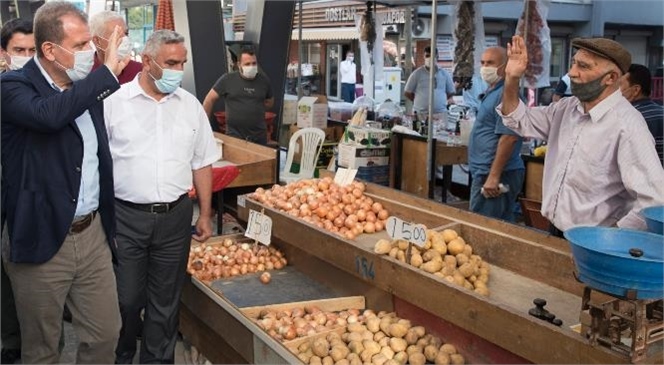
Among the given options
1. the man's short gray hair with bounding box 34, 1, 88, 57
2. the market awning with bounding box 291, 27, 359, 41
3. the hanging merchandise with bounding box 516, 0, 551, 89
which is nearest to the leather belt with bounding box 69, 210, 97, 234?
the man's short gray hair with bounding box 34, 1, 88, 57

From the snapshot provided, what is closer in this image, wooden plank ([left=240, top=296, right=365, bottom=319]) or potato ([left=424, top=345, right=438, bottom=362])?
potato ([left=424, top=345, right=438, bottom=362])

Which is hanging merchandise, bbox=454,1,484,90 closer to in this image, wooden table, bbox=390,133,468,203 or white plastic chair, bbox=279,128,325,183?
wooden table, bbox=390,133,468,203

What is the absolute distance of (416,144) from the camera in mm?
7094

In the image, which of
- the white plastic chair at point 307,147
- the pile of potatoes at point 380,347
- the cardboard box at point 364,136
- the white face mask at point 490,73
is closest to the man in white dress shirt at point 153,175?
the pile of potatoes at point 380,347

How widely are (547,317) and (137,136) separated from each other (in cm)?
214

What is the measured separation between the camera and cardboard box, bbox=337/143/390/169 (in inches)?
267

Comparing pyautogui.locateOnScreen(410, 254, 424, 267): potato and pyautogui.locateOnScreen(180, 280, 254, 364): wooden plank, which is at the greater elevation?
pyautogui.locateOnScreen(410, 254, 424, 267): potato

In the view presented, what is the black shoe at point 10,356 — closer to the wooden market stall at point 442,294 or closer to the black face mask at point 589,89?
the wooden market stall at point 442,294

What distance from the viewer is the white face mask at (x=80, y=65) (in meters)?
2.64

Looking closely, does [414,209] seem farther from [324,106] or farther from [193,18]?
[193,18]

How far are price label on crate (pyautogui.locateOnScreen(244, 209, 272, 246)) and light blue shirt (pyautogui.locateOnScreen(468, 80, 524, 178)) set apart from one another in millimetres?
1798

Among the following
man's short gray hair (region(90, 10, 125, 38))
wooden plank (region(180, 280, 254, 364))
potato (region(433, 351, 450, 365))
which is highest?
man's short gray hair (region(90, 10, 125, 38))

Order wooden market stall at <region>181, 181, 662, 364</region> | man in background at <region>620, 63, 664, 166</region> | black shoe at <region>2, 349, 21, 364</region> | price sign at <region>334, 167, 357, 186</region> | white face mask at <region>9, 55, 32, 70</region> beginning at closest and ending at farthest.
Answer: wooden market stall at <region>181, 181, 662, 364</region> → black shoe at <region>2, 349, 21, 364</region> → white face mask at <region>9, 55, 32, 70</region> → man in background at <region>620, 63, 664, 166</region> → price sign at <region>334, 167, 357, 186</region>

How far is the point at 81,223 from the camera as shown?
277 centimetres
